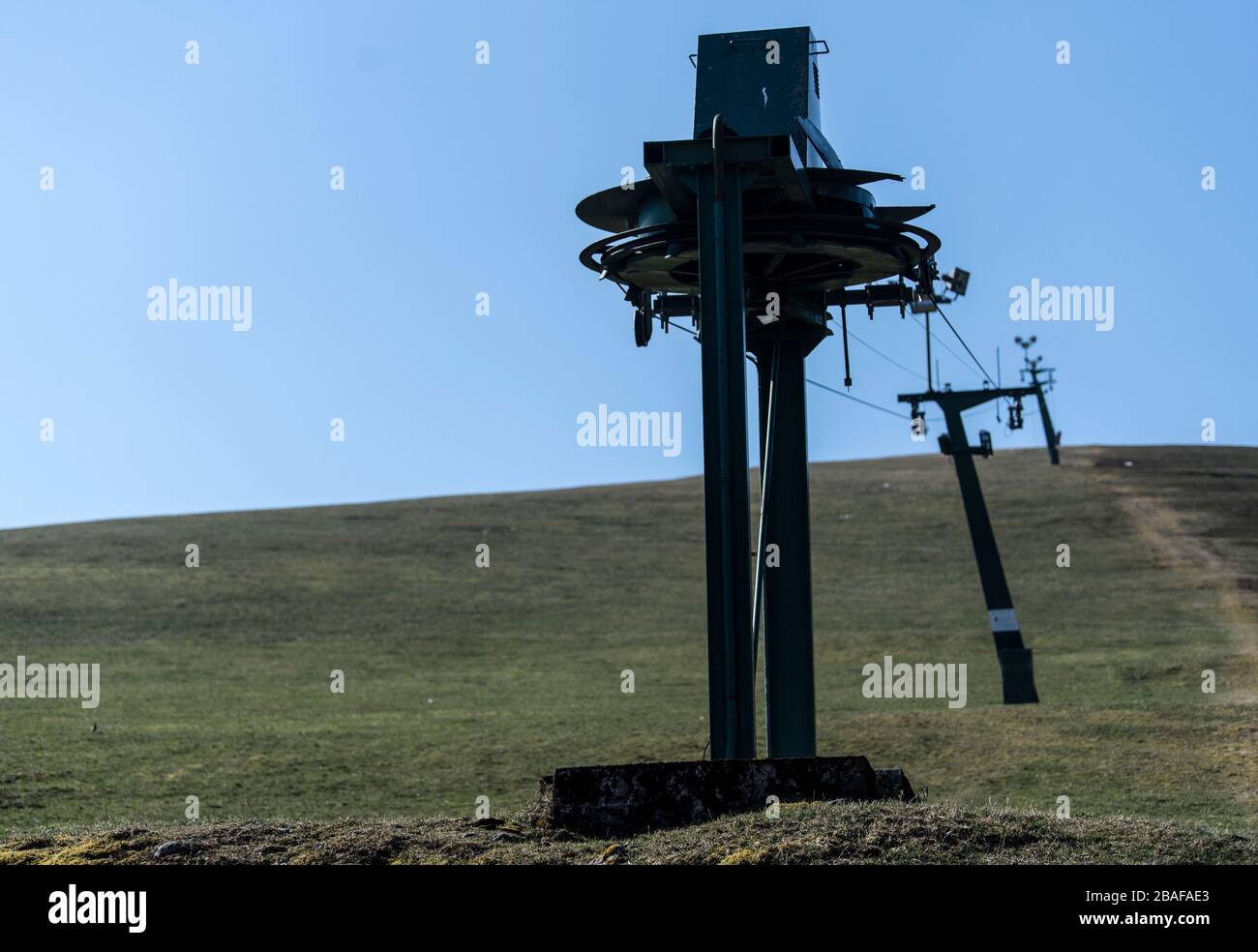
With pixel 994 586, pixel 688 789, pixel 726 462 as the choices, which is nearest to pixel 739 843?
pixel 688 789

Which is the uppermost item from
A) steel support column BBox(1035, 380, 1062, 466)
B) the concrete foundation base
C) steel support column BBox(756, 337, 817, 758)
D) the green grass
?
steel support column BBox(1035, 380, 1062, 466)

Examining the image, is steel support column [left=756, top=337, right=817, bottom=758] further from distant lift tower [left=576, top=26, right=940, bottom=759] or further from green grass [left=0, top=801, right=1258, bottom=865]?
green grass [left=0, top=801, right=1258, bottom=865]

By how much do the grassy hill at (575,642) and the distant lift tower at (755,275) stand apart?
13.0 ft

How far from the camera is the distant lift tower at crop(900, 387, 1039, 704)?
36.5 metres

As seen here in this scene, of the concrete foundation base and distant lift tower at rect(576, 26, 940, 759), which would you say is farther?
distant lift tower at rect(576, 26, 940, 759)

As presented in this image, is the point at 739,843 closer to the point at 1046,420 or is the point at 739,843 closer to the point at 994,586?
the point at 994,586

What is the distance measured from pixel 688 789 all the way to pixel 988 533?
89.9 feet

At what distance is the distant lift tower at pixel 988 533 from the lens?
36.5 meters

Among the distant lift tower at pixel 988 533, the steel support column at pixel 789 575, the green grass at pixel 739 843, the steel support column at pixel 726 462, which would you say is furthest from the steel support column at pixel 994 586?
the green grass at pixel 739 843

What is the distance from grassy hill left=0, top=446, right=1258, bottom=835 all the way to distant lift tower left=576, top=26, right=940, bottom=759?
13.0ft

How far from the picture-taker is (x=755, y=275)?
19.9m

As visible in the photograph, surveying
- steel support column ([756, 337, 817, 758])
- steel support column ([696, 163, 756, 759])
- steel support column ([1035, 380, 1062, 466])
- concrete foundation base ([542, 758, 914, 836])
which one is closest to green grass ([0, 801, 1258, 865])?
concrete foundation base ([542, 758, 914, 836])
